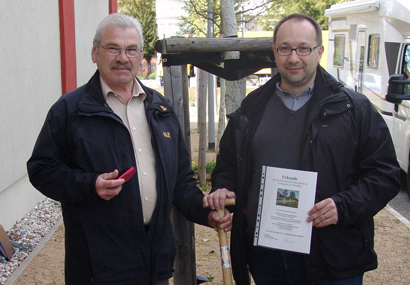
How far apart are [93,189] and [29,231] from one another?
3980mm

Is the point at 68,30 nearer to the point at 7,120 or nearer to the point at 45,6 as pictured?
the point at 45,6

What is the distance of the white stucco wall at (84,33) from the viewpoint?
31.2ft

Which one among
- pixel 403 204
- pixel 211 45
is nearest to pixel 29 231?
pixel 211 45

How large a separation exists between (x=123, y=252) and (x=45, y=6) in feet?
17.8

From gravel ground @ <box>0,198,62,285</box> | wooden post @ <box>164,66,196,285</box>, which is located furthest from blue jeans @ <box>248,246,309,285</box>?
gravel ground @ <box>0,198,62,285</box>

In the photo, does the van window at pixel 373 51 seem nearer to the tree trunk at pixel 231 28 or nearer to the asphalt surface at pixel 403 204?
the asphalt surface at pixel 403 204

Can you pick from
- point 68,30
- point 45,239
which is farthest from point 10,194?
point 68,30

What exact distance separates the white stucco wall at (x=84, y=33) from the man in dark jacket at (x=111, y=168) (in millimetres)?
6853

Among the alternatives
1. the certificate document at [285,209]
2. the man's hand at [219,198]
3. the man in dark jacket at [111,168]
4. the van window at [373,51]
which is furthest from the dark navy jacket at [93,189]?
the van window at [373,51]

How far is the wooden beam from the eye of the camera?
3531 mm

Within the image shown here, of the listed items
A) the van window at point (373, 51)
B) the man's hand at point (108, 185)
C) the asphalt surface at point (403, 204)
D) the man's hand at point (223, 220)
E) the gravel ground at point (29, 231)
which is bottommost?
the asphalt surface at point (403, 204)

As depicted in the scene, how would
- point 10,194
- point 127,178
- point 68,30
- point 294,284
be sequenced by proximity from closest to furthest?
point 127,178 → point 294,284 → point 10,194 → point 68,30

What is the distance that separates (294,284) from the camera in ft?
9.30

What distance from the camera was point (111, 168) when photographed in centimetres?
273
